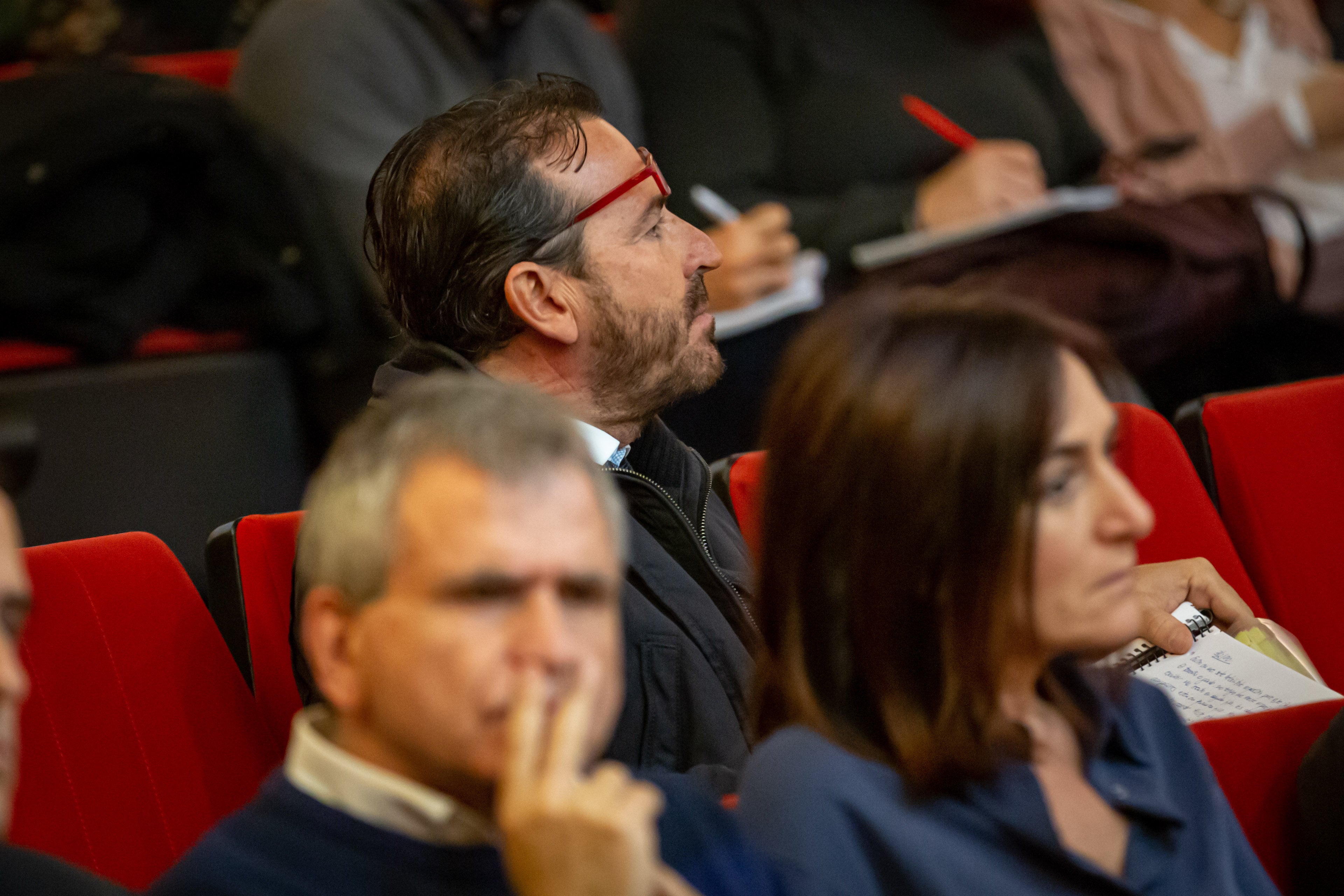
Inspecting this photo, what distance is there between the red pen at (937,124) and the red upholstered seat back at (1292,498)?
4.12 feet

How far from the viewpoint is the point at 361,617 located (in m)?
0.75

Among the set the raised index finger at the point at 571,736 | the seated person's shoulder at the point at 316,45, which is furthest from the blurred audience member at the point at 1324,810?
the seated person's shoulder at the point at 316,45

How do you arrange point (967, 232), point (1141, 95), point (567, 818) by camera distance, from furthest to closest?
point (1141, 95) < point (967, 232) < point (567, 818)

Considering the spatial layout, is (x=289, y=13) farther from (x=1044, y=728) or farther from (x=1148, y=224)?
(x=1044, y=728)

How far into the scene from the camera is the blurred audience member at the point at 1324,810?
1.03m

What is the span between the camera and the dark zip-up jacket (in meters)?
1.27

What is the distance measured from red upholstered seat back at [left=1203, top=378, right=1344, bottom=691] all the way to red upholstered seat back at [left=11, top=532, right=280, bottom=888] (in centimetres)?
116

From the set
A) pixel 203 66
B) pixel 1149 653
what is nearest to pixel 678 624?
pixel 1149 653

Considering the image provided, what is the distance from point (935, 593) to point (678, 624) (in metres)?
0.47

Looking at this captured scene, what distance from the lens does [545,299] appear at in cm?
152

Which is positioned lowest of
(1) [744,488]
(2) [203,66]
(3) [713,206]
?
(1) [744,488]

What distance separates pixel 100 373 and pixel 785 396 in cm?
155

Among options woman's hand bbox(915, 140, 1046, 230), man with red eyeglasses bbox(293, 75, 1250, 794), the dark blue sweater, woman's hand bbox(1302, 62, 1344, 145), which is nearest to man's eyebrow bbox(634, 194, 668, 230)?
man with red eyeglasses bbox(293, 75, 1250, 794)

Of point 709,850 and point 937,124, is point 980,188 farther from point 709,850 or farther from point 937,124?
point 709,850
